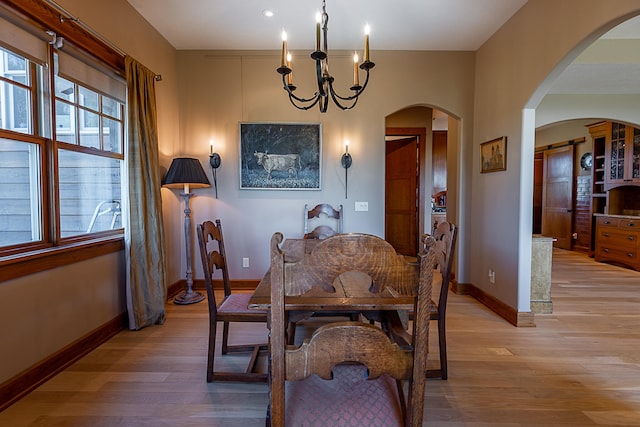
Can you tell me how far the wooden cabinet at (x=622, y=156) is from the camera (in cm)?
541

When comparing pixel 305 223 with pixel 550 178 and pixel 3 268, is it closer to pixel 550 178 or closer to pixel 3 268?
pixel 3 268

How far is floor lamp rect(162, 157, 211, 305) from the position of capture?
11.0 feet

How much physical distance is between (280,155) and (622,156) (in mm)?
6109

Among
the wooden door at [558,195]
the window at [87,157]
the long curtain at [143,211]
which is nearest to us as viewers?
the window at [87,157]

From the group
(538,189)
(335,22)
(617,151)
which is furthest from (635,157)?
(335,22)

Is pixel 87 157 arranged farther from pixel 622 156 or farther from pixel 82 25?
pixel 622 156

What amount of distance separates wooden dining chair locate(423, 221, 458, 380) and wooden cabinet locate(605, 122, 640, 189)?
568cm

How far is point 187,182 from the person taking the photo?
131 inches

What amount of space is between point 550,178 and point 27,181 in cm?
915

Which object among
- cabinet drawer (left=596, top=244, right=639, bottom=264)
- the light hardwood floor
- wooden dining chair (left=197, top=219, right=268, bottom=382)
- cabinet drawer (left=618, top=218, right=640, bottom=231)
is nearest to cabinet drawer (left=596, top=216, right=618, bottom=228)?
cabinet drawer (left=618, top=218, right=640, bottom=231)

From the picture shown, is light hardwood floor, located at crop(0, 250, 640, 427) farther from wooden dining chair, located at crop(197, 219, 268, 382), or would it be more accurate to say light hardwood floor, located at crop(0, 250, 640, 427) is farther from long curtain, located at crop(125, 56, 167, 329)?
long curtain, located at crop(125, 56, 167, 329)

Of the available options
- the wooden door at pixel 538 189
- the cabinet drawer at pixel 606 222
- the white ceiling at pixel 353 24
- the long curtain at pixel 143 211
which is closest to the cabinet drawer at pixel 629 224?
the cabinet drawer at pixel 606 222

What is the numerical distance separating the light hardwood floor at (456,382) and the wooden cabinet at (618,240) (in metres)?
2.81

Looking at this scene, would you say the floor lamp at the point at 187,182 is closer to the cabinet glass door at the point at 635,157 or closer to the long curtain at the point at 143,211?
the long curtain at the point at 143,211
